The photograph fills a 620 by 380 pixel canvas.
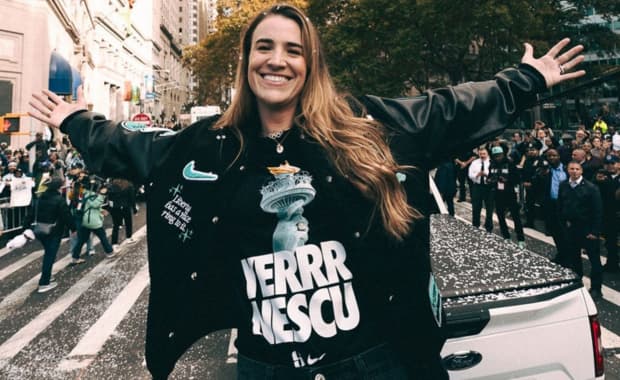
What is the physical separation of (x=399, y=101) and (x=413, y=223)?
46cm

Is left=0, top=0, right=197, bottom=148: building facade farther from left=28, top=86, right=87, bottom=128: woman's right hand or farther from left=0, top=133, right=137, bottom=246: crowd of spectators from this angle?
left=0, top=133, right=137, bottom=246: crowd of spectators

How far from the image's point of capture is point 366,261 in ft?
4.93

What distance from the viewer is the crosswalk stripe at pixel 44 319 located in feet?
16.0

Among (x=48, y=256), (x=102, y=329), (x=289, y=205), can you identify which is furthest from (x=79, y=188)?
(x=289, y=205)

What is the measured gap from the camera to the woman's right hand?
1.83 meters

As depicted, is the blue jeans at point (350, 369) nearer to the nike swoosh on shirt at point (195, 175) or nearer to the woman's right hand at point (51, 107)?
the nike swoosh on shirt at point (195, 175)

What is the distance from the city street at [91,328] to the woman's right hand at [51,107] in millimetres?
3039

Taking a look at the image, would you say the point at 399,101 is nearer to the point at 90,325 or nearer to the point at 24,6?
the point at 90,325

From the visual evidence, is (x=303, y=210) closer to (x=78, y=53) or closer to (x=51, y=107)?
(x=51, y=107)

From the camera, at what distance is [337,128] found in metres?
1.61

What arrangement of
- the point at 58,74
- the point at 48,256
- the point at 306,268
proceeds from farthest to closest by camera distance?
the point at 58,74
the point at 48,256
the point at 306,268

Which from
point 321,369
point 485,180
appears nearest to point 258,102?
point 321,369

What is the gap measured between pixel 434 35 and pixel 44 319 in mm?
23138

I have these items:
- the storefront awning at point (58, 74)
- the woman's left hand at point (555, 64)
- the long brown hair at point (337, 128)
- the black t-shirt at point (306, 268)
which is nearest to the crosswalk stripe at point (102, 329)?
the black t-shirt at point (306, 268)
